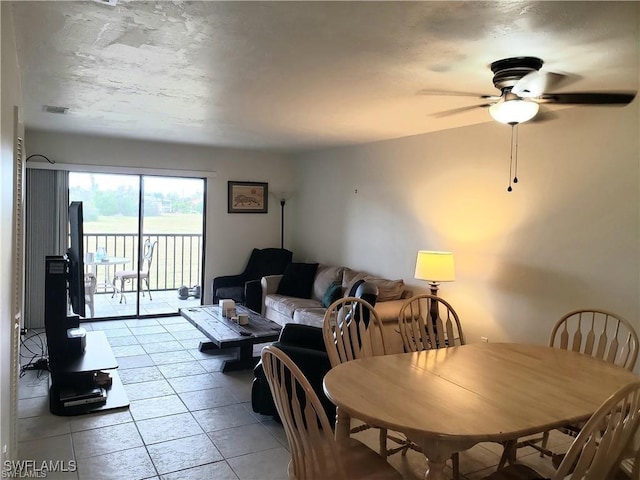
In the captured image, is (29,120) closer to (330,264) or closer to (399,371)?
(330,264)

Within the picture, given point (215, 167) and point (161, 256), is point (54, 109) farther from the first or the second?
point (161, 256)

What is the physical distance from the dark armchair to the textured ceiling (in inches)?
118

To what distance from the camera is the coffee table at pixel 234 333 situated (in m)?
4.02

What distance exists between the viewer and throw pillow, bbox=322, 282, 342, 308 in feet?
17.5

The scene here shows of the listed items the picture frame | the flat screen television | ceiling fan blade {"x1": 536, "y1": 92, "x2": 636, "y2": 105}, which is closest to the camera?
ceiling fan blade {"x1": 536, "y1": 92, "x2": 636, "y2": 105}

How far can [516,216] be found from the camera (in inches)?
155

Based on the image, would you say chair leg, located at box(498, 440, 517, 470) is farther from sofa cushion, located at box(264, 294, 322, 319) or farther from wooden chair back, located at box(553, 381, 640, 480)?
sofa cushion, located at box(264, 294, 322, 319)

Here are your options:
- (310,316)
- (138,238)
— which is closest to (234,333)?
(310,316)

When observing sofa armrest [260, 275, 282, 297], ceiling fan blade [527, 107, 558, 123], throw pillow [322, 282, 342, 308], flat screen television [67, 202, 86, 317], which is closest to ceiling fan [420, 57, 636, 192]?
ceiling fan blade [527, 107, 558, 123]

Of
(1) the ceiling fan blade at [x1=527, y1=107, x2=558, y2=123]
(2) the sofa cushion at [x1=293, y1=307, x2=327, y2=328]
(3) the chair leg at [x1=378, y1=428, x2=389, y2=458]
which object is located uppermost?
(1) the ceiling fan blade at [x1=527, y1=107, x2=558, y2=123]

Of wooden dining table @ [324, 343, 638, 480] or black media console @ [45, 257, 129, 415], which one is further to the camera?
black media console @ [45, 257, 129, 415]

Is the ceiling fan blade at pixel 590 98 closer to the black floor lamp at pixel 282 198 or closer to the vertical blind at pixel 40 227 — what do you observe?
the black floor lamp at pixel 282 198

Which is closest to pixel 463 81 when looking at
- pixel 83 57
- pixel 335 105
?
pixel 335 105

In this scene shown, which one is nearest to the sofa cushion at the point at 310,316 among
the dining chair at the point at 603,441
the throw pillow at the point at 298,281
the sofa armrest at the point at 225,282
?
the throw pillow at the point at 298,281
